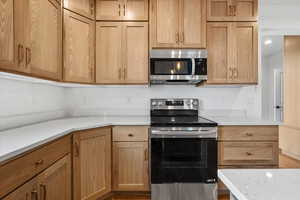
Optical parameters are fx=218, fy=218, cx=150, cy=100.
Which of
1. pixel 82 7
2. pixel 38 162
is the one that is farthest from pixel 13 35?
pixel 82 7

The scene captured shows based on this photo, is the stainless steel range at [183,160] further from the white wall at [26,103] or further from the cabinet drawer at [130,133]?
the white wall at [26,103]

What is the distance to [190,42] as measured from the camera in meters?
2.63

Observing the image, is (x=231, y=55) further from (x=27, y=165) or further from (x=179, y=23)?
(x=27, y=165)

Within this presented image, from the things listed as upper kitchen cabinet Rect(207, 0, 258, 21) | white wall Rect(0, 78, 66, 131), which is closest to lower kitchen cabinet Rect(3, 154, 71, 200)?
white wall Rect(0, 78, 66, 131)

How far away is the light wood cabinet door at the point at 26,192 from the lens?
103 cm

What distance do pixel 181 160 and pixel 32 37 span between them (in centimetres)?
175

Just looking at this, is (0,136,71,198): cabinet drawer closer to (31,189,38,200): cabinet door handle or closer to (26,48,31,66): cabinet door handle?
(31,189,38,200): cabinet door handle

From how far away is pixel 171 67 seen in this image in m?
2.57

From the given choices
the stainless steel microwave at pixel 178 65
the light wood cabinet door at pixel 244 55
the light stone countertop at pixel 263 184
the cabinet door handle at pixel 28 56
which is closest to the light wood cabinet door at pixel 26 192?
the cabinet door handle at pixel 28 56

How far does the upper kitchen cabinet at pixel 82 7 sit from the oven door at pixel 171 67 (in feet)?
2.96

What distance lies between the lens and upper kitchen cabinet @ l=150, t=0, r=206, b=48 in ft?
8.59

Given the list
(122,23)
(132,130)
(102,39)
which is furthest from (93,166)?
(122,23)

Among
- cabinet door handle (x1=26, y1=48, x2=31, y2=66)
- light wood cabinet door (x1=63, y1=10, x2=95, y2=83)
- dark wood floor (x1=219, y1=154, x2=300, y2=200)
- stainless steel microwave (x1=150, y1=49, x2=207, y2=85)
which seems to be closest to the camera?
cabinet door handle (x1=26, y1=48, x2=31, y2=66)

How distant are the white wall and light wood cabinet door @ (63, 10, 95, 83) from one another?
Result: 0.35 m
